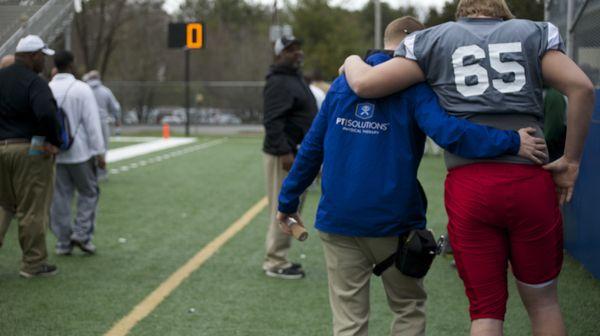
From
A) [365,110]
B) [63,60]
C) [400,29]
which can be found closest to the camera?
[365,110]

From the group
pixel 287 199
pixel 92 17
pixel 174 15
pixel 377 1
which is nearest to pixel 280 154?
pixel 287 199

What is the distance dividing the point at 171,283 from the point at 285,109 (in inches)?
64.9

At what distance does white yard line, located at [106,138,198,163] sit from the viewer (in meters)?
20.2

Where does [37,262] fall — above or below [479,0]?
below

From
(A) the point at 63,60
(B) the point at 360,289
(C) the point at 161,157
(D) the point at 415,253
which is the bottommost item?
(C) the point at 161,157

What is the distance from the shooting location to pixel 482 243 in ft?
11.4

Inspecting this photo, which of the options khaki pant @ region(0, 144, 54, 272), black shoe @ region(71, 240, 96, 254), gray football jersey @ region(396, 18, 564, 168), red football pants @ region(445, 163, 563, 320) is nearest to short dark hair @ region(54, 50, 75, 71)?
khaki pant @ region(0, 144, 54, 272)

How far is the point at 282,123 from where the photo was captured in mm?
6867

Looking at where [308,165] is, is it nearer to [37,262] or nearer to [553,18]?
[37,262]

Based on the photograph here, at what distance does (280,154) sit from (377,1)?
23252mm

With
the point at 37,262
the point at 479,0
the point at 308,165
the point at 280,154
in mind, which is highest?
the point at 479,0

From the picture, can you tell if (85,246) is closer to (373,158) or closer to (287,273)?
(287,273)

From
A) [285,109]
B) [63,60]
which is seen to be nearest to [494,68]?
[285,109]

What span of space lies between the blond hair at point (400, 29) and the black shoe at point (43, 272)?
420 centimetres
